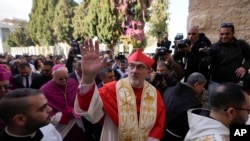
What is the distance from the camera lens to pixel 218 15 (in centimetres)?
401

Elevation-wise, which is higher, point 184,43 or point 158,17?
point 158,17

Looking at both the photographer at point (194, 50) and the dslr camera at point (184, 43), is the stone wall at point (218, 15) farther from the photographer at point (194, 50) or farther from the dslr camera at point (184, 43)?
the dslr camera at point (184, 43)

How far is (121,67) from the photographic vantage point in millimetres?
6723

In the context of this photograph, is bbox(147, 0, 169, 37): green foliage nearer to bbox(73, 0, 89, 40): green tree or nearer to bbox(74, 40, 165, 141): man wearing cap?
bbox(73, 0, 89, 40): green tree

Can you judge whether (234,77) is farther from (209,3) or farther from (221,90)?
(221,90)

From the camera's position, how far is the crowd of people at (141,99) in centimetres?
180

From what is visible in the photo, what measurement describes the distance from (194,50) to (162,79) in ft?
2.07

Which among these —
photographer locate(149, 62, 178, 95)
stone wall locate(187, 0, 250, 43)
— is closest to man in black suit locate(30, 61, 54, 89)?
photographer locate(149, 62, 178, 95)

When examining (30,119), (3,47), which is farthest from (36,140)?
(3,47)

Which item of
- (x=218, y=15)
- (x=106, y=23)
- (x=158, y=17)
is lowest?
(x=218, y=15)

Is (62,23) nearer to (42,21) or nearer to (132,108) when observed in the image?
(42,21)

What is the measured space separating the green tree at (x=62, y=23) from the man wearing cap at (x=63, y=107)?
34.8m

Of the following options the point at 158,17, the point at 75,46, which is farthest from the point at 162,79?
the point at 158,17

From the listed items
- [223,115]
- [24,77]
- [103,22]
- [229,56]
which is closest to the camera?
[223,115]
